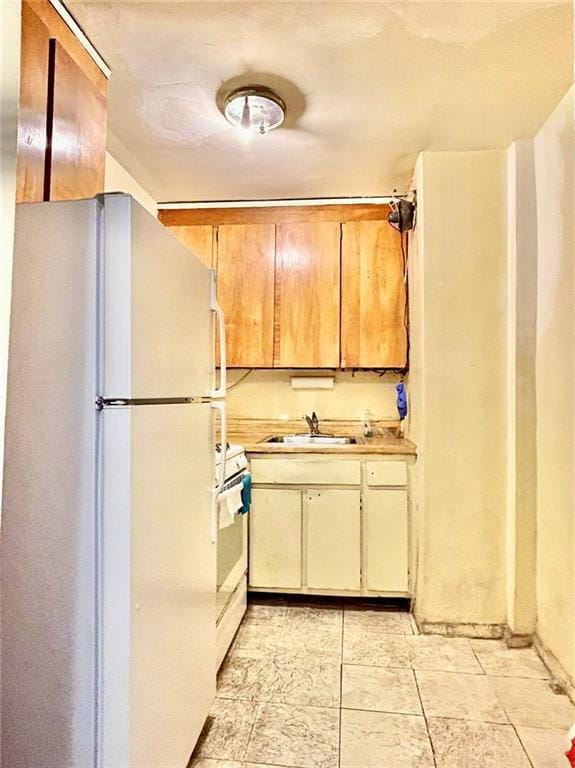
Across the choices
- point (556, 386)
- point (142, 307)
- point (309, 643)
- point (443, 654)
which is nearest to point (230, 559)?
point (309, 643)

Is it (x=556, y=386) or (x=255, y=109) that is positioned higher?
(x=255, y=109)

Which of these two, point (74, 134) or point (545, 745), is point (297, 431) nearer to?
point (545, 745)

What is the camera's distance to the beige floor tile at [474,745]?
5.24 feet

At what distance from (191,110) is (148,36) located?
0.45 meters

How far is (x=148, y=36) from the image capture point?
168cm

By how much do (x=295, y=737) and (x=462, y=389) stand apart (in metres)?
1.69

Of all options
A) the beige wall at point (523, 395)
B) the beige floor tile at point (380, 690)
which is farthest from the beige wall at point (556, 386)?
the beige floor tile at point (380, 690)

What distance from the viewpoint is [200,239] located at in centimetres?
324

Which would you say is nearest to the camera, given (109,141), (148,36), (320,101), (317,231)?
(148,36)

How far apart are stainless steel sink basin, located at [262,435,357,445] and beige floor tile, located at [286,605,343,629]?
989 mm

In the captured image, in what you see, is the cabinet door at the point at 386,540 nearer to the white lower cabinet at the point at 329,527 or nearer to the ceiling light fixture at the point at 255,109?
the white lower cabinet at the point at 329,527

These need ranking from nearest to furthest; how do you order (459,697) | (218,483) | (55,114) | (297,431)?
(55,114), (218,483), (459,697), (297,431)

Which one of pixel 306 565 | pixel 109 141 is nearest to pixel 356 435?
pixel 306 565

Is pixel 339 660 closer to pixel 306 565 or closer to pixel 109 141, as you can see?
pixel 306 565
